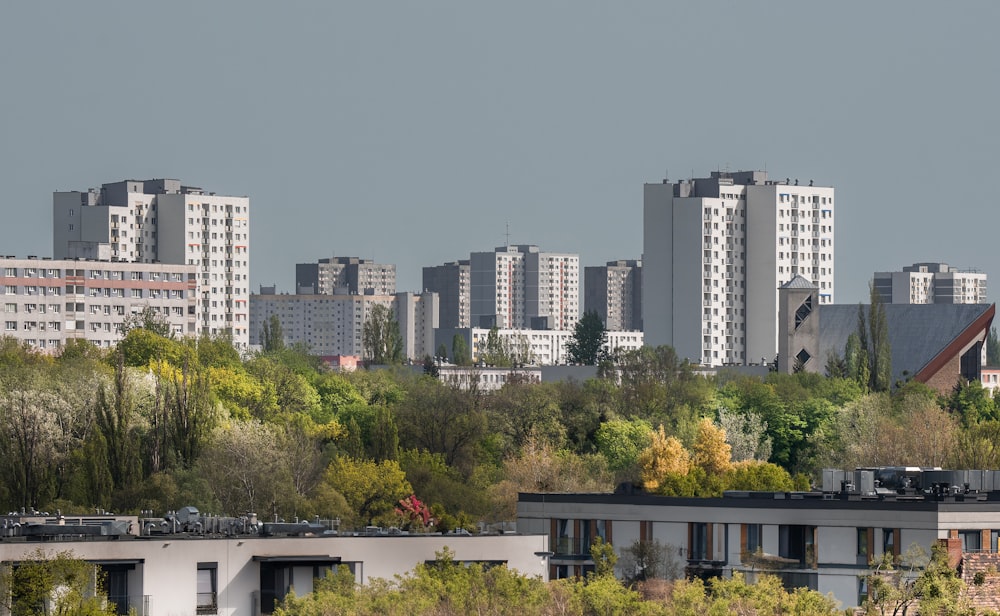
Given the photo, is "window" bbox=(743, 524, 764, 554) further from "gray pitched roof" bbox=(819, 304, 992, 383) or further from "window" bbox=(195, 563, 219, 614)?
"gray pitched roof" bbox=(819, 304, 992, 383)

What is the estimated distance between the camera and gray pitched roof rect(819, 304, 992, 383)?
18025 cm

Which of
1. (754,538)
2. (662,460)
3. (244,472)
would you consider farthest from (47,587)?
(662,460)

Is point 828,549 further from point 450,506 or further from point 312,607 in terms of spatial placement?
point 450,506

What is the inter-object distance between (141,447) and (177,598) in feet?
171

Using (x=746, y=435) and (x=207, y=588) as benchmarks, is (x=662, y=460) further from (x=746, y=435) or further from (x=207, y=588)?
(x=207, y=588)

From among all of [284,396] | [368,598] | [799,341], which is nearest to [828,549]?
[368,598]

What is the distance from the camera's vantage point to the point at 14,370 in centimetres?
12569

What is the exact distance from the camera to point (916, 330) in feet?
602

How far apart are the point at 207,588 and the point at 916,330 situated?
13727 cm

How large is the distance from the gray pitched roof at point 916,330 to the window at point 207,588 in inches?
5035

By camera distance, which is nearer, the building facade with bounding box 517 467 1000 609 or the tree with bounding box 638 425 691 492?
the building facade with bounding box 517 467 1000 609

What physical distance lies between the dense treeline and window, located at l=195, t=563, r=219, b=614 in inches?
1217

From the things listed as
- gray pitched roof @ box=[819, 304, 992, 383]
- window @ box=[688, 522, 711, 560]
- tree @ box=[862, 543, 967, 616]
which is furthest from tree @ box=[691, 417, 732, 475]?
gray pitched roof @ box=[819, 304, 992, 383]

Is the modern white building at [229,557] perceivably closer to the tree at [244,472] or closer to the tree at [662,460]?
the tree at [244,472]
